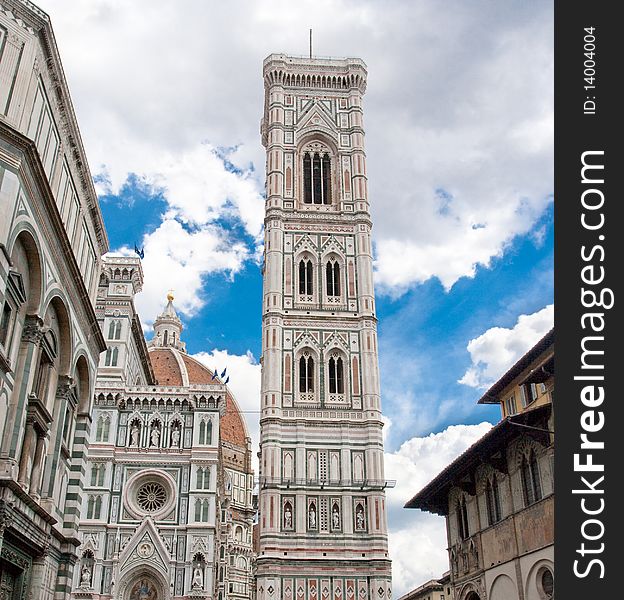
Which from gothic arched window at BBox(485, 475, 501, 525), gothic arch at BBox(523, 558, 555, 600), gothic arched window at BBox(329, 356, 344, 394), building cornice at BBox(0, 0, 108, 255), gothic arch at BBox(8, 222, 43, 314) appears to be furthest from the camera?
gothic arched window at BBox(329, 356, 344, 394)

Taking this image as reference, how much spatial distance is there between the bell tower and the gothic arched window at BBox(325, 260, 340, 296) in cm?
9

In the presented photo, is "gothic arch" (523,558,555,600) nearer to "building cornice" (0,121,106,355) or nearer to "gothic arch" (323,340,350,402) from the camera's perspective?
"building cornice" (0,121,106,355)

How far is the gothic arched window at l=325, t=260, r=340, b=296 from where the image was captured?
53.1 metres

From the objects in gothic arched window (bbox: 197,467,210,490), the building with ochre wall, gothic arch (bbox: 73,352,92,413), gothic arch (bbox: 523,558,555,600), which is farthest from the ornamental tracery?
gothic arch (bbox: 523,558,555,600)

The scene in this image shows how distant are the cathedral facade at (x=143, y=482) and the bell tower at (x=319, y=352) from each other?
16.9 feet

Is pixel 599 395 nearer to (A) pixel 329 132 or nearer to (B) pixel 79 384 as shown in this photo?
(B) pixel 79 384

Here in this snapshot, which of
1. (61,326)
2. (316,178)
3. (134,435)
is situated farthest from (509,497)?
(316,178)

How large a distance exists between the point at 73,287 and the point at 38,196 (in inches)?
157

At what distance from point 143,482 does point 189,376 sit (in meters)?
58.7

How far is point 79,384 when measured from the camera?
22.9 m

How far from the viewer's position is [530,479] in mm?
21625

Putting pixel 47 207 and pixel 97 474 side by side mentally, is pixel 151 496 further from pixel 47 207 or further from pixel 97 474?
pixel 47 207

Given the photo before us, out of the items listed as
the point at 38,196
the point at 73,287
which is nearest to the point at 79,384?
the point at 73,287

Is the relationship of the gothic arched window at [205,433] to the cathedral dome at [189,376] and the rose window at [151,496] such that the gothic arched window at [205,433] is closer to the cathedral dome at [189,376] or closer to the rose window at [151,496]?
the rose window at [151,496]
